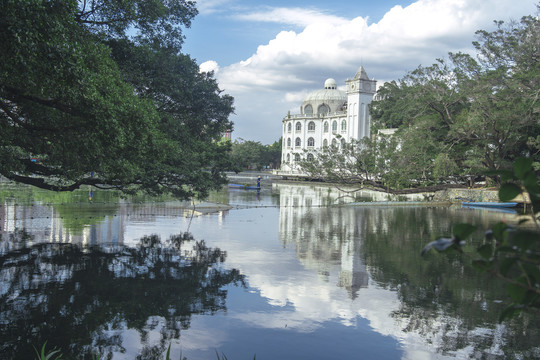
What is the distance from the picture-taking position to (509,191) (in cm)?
247

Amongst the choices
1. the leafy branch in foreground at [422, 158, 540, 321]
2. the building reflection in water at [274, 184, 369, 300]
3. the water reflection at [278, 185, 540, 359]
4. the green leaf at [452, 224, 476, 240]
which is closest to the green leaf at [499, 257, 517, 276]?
the leafy branch in foreground at [422, 158, 540, 321]

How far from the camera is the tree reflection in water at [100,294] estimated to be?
784 cm

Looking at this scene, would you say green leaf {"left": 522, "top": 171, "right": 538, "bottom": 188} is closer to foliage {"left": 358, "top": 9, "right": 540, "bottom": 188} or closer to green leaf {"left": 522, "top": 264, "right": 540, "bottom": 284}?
green leaf {"left": 522, "top": 264, "right": 540, "bottom": 284}

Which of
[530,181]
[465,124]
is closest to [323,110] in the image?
[465,124]

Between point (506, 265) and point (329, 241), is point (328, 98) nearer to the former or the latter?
point (329, 241)

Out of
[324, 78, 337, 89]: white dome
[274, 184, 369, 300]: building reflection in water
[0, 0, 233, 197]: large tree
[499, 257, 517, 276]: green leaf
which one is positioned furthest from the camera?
→ [324, 78, 337, 89]: white dome

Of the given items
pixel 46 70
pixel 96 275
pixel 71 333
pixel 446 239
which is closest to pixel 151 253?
pixel 96 275

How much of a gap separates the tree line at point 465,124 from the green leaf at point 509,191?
27.2m

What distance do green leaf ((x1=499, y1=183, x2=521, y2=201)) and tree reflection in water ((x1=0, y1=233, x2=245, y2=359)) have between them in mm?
6088

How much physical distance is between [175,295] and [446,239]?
8462 mm

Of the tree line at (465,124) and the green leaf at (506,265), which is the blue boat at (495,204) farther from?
the green leaf at (506,265)

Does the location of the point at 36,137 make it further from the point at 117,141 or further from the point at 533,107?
the point at 533,107

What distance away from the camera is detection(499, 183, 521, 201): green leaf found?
2447 mm

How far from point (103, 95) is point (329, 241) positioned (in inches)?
404
